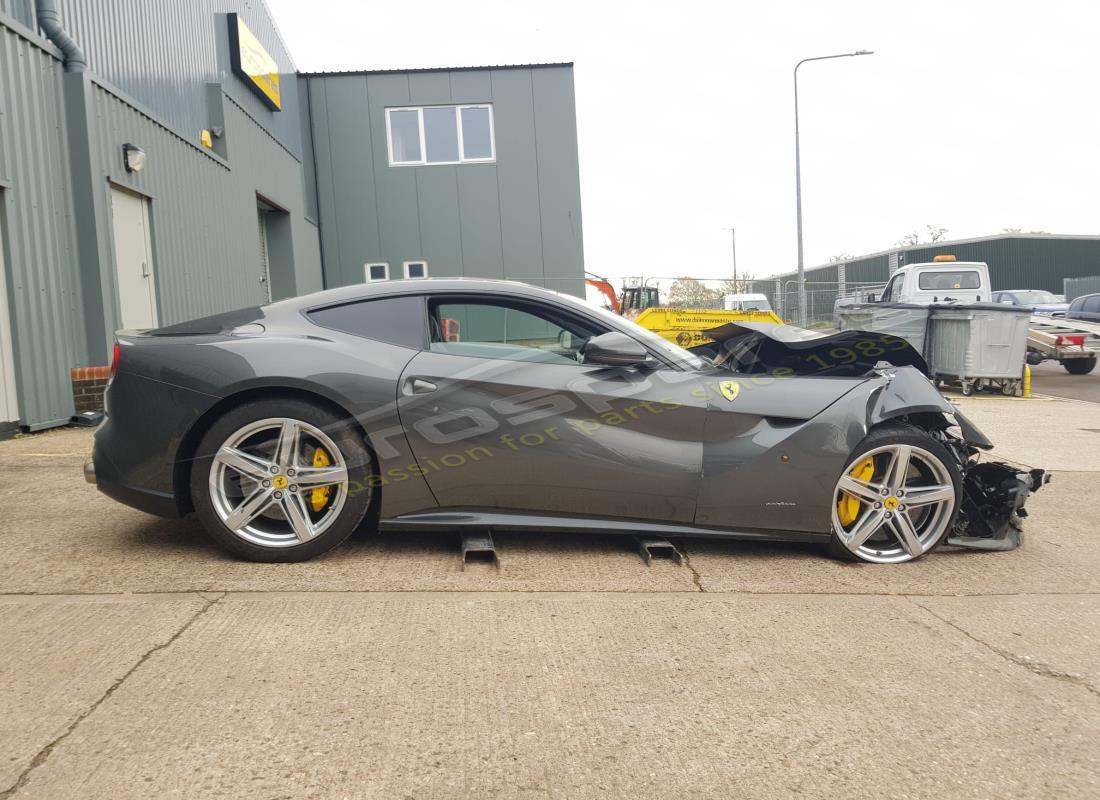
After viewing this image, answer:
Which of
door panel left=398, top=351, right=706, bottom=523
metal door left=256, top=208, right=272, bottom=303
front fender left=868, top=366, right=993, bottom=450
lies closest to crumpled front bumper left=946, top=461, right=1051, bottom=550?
front fender left=868, top=366, right=993, bottom=450

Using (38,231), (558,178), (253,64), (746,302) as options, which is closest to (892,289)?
(746,302)

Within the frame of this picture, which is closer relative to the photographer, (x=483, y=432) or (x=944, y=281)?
(x=483, y=432)

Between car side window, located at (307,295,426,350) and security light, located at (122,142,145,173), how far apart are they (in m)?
6.59

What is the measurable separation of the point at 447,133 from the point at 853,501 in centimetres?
1759

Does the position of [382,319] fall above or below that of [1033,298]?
above

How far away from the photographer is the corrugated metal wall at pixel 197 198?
8906 mm

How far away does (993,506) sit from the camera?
4031 mm

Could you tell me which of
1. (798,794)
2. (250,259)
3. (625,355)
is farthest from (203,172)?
(798,794)

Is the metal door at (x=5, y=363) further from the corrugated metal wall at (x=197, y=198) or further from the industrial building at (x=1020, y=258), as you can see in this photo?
the industrial building at (x=1020, y=258)

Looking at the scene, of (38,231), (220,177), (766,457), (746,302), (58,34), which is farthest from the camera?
(746,302)

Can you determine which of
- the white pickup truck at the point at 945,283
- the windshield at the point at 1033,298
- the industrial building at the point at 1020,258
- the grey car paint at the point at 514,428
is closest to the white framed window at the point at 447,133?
the white pickup truck at the point at 945,283

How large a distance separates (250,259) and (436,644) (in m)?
12.6

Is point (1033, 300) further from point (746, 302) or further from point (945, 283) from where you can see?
point (945, 283)

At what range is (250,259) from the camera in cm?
1396
